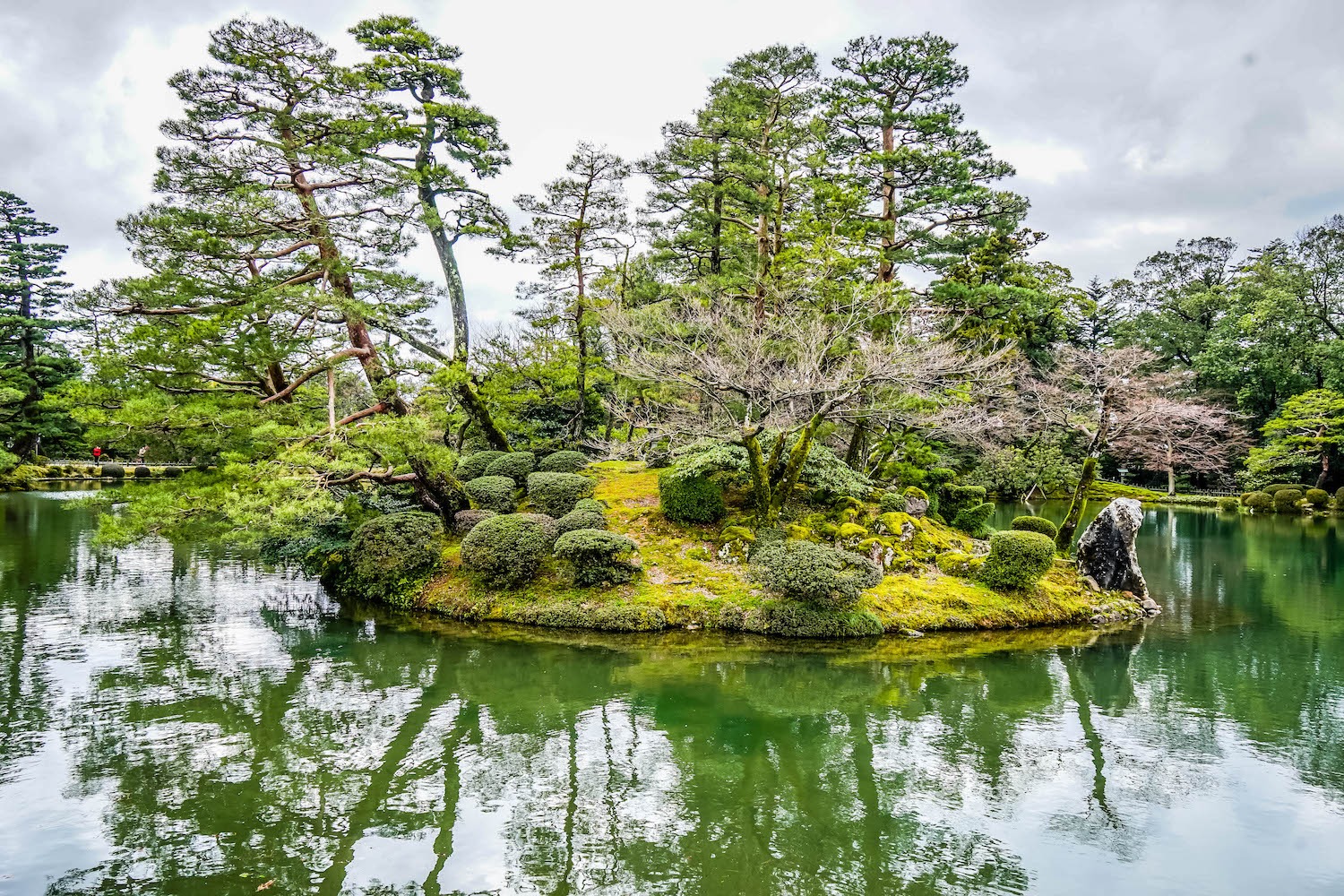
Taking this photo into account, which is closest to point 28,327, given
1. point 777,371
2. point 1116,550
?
point 777,371

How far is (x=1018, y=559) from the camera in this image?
11492 mm

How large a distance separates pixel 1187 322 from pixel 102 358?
40804mm

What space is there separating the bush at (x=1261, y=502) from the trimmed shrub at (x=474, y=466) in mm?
29538

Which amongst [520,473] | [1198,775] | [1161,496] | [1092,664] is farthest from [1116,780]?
[1161,496]

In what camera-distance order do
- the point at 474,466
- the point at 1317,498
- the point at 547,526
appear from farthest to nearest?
the point at 1317,498 → the point at 474,466 → the point at 547,526

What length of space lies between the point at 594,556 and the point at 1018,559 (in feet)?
23.5

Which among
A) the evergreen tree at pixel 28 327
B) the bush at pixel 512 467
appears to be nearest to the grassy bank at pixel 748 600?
the bush at pixel 512 467

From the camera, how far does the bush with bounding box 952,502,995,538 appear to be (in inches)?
637

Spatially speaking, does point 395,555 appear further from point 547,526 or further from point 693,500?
point 693,500

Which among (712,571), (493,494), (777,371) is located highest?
(777,371)

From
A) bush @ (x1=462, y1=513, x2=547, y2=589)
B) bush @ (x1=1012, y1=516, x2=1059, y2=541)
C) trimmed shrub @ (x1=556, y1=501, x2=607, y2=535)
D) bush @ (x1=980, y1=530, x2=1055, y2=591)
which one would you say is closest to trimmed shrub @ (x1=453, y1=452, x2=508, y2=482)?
trimmed shrub @ (x1=556, y1=501, x2=607, y2=535)

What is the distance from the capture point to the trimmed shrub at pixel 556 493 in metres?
13.9

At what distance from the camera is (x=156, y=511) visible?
10.5 metres

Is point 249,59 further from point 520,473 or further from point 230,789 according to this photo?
point 230,789
